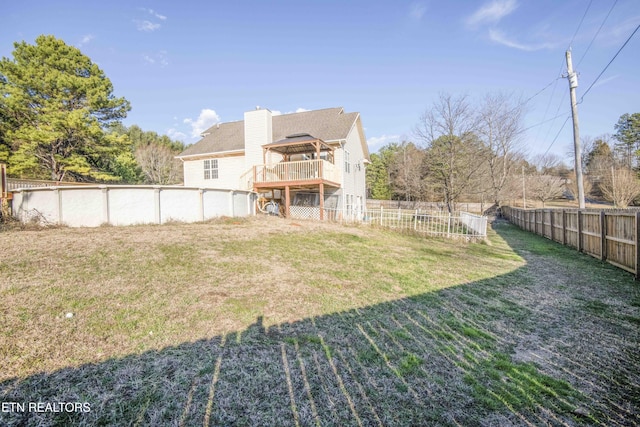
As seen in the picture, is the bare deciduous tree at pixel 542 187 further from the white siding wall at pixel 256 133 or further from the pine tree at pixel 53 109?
the pine tree at pixel 53 109

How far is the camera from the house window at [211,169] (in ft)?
60.8

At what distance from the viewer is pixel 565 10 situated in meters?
11.9

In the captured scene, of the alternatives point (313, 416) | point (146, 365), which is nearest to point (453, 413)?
point (313, 416)

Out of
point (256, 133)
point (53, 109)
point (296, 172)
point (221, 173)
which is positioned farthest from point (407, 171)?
point (53, 109)

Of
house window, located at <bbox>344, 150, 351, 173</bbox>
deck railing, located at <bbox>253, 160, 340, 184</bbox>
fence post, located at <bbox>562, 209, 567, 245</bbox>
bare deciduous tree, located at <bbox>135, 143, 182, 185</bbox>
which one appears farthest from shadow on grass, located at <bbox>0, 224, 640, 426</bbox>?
bare deciduous tree, located at <bbox>135, 143, 182, 185</bbox>

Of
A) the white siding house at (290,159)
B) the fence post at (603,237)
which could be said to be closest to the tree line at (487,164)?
the white siding house at (290,159)

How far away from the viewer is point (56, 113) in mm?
18000

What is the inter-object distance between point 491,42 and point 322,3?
9309 mm

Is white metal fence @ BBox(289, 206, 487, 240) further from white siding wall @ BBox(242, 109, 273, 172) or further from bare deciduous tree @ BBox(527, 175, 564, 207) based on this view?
bare deciduous tree @ BBox(527, 175, 564, 207)

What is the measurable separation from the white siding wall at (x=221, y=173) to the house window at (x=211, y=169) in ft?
0.74

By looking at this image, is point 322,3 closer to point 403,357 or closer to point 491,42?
point 491,42

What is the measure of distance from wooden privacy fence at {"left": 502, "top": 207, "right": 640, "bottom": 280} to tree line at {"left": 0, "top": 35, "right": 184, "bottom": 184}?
2648 centimetres

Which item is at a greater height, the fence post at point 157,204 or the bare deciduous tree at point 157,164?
the bare deciduous tree at point 157,164

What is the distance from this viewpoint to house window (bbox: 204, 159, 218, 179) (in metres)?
18.5
